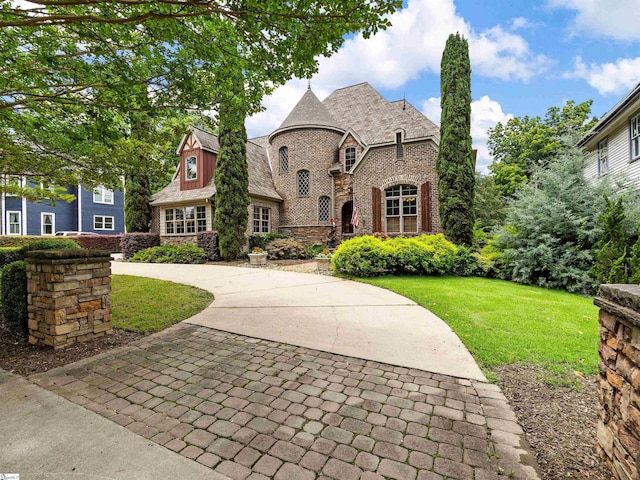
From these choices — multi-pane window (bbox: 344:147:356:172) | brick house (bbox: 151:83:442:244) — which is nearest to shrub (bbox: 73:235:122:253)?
brick house (bbox: 151:83:442:244)

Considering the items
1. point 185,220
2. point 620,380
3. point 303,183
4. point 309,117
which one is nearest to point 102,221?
point 185,220

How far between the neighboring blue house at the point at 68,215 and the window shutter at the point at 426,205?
19223 millimetres

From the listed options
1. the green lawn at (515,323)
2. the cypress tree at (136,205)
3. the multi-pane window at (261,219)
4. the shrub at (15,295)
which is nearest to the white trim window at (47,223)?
the cypress tree at (136,205)

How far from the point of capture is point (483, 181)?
20.1m

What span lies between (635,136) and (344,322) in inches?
529

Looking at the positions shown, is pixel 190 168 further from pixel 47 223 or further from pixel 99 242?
pixel 47 223

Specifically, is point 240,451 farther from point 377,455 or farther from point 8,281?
point 8,281

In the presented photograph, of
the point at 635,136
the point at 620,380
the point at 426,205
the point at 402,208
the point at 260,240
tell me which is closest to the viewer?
the point at 620,380

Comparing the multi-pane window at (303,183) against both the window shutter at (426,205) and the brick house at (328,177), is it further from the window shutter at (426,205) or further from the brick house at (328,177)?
the window shutter at (426,205)

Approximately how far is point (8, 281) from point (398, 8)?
6.29 metres

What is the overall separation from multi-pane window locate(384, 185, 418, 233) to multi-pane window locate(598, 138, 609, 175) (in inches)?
307

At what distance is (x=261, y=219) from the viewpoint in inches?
674

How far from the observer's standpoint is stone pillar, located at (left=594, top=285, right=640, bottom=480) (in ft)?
5.00

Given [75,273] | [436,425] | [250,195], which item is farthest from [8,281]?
[250,195]
